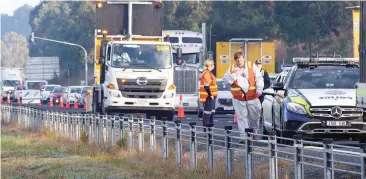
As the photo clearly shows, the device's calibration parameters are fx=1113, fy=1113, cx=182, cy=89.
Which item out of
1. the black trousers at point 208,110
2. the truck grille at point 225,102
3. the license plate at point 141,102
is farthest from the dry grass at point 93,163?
the truck grille at point 225,102

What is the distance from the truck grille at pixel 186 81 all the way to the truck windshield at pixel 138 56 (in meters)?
11.1

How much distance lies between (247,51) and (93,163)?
86.2ft

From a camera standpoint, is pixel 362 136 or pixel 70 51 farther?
pixel 70 51

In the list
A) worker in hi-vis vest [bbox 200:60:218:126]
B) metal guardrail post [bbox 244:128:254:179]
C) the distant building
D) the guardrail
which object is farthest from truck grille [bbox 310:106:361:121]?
the distant building

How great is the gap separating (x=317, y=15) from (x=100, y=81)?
41427 mm

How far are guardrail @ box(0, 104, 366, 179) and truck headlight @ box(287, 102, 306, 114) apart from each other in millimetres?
1280

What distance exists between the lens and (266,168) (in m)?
14.6

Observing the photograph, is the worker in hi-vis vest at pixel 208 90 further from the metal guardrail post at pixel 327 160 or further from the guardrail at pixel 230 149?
the metal guardrail post at pixel 327 160

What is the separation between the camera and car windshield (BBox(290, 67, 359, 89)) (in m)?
19.2

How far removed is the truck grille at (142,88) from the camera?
3112 centimetres

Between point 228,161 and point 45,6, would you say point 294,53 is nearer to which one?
point 228,161

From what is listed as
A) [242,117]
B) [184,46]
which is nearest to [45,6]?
[184,46]

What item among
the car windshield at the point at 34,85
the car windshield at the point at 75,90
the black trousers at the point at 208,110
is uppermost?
the car windshield at the point at 34,85

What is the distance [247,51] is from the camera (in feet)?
149
